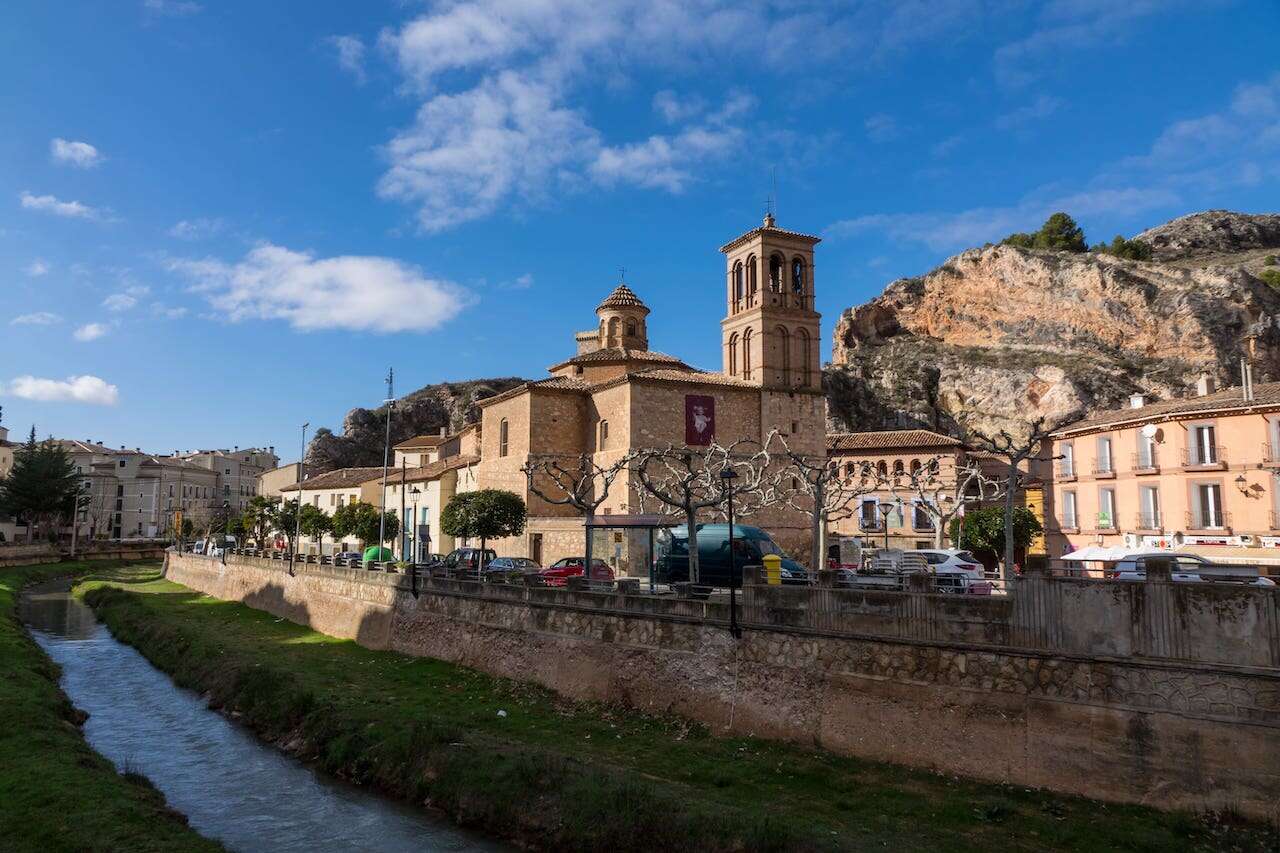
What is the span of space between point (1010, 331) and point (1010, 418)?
11121 millimetres

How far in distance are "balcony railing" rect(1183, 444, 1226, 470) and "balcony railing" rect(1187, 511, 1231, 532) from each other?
5.86 feet

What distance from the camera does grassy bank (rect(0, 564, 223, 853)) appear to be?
37.4 ft

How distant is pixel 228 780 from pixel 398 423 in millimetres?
77438

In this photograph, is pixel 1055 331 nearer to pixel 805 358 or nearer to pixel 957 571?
pixel 805 358

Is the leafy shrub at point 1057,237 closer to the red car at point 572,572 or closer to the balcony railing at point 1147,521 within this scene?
the balcony railing at point 1147,521

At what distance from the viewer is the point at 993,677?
13.6m

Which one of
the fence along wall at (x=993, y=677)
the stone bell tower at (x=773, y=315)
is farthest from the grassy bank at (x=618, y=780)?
the stone bell tower at (x=773, y=315)

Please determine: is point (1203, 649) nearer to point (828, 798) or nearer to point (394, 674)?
point (828, 798)

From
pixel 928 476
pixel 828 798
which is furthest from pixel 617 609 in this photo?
pixel 928 476

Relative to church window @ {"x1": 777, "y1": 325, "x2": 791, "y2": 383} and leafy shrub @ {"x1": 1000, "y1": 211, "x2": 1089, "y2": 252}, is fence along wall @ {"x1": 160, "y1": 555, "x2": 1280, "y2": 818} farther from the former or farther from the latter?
leafy shrub @ {"x1": 1000, "y1": 211, "x2": 1089, "y2": 252}

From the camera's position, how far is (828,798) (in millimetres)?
13164

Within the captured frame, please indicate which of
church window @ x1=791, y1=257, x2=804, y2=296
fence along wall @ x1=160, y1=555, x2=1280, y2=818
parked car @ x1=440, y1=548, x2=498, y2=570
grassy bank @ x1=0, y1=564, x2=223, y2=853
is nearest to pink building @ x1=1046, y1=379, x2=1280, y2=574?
church window @ x1=791, y1=257, x2=804, y2=296

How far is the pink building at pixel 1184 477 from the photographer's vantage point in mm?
29470

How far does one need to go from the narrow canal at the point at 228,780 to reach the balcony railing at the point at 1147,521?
30691mm
